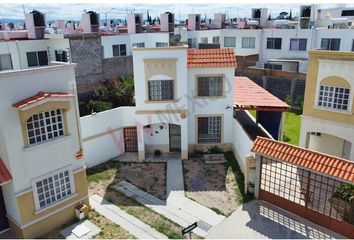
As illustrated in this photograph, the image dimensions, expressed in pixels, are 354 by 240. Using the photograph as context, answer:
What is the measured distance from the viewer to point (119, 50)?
37062 millimetres

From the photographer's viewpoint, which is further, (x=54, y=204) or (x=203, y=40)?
(x=203, y=40)

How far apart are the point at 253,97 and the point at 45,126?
14.9 meters

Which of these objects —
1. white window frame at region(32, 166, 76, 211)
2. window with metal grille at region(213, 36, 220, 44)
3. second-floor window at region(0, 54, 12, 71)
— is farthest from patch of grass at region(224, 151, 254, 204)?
window with metal grille at region(213, 36, 220, 44)

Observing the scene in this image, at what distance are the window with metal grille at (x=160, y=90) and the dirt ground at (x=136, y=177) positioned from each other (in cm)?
450

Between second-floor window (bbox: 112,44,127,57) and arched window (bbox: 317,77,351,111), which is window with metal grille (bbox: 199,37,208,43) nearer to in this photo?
second-floor window (bbox: 112,44,127,57)

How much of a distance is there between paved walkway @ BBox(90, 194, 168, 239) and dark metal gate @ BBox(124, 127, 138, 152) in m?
5.85

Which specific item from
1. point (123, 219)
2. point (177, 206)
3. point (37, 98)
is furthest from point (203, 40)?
point (37, 98)

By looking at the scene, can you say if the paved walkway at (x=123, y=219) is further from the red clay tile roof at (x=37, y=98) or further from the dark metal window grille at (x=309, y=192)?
the dark metal window grille at (x=309, y=192)

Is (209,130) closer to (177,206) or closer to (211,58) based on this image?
(211,58)

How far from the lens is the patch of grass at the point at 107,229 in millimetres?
14039

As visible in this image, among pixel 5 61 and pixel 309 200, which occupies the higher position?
pixel 5 61

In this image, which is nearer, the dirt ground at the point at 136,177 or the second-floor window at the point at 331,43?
the dirt ground at the point at 136,177

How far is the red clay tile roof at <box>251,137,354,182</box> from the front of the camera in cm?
1309

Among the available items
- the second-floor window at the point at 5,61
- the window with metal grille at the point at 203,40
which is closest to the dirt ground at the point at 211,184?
the second-floor window at the point at 5,61
